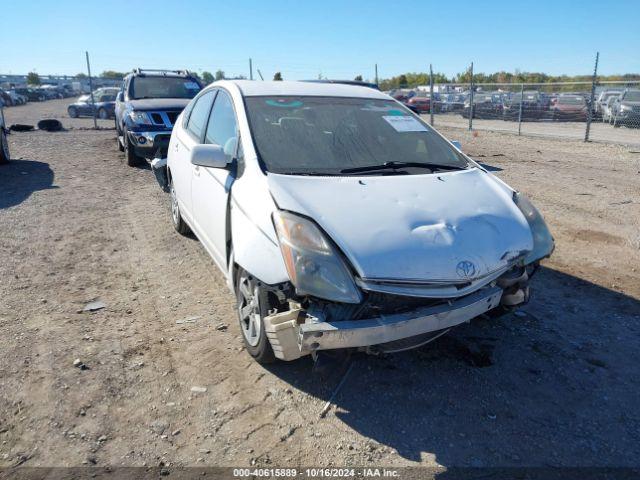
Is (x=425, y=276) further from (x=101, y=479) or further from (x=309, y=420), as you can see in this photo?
(x=101, y=479)

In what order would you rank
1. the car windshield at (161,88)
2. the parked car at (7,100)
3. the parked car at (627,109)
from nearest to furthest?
the car windshield at (161,88) < the parked car at (627,109) < the parked car at (7,100)

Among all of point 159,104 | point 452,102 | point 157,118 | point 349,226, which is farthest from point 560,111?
point 349,226

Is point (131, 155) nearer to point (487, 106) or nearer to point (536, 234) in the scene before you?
point (536, 234)

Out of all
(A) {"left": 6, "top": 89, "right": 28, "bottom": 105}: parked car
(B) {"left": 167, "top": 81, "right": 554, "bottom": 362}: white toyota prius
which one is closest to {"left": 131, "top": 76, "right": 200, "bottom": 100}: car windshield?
(B) {"left": 167, "top": 81, "right": 554, "bottom": 362}: white toyota prius

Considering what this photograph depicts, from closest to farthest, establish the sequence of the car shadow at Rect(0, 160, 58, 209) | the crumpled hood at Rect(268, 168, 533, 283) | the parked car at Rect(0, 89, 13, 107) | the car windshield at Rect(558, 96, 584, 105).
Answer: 1. the crumpled hood at Rect(268, 168, 533, 283)
2. the car shadow at Rect(0, 160, 58, 209)
3. the car windshield at Rect(558, 96, 584, 105)
4. the parked car at Rect(0, 89, 13, 107)

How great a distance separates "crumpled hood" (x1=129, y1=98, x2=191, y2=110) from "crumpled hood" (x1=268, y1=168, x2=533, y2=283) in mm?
7705

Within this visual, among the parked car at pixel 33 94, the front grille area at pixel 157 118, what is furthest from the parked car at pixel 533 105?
the parked car at pixel 33 94

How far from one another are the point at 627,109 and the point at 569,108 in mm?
2942

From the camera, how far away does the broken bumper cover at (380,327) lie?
2561 millimetres

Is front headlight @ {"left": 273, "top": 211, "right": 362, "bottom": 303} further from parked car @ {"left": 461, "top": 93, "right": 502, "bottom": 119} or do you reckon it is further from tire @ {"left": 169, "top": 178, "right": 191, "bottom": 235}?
parked car @ {"left": 461, "top": 93, "right": 502, "bottom": 119}

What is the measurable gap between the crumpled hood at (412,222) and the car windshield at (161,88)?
905 cm

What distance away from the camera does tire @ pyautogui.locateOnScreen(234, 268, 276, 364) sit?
300 cm

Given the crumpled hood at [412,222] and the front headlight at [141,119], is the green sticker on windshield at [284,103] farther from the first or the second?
the front headlight at [141,119]

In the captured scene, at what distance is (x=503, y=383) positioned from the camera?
312cm
